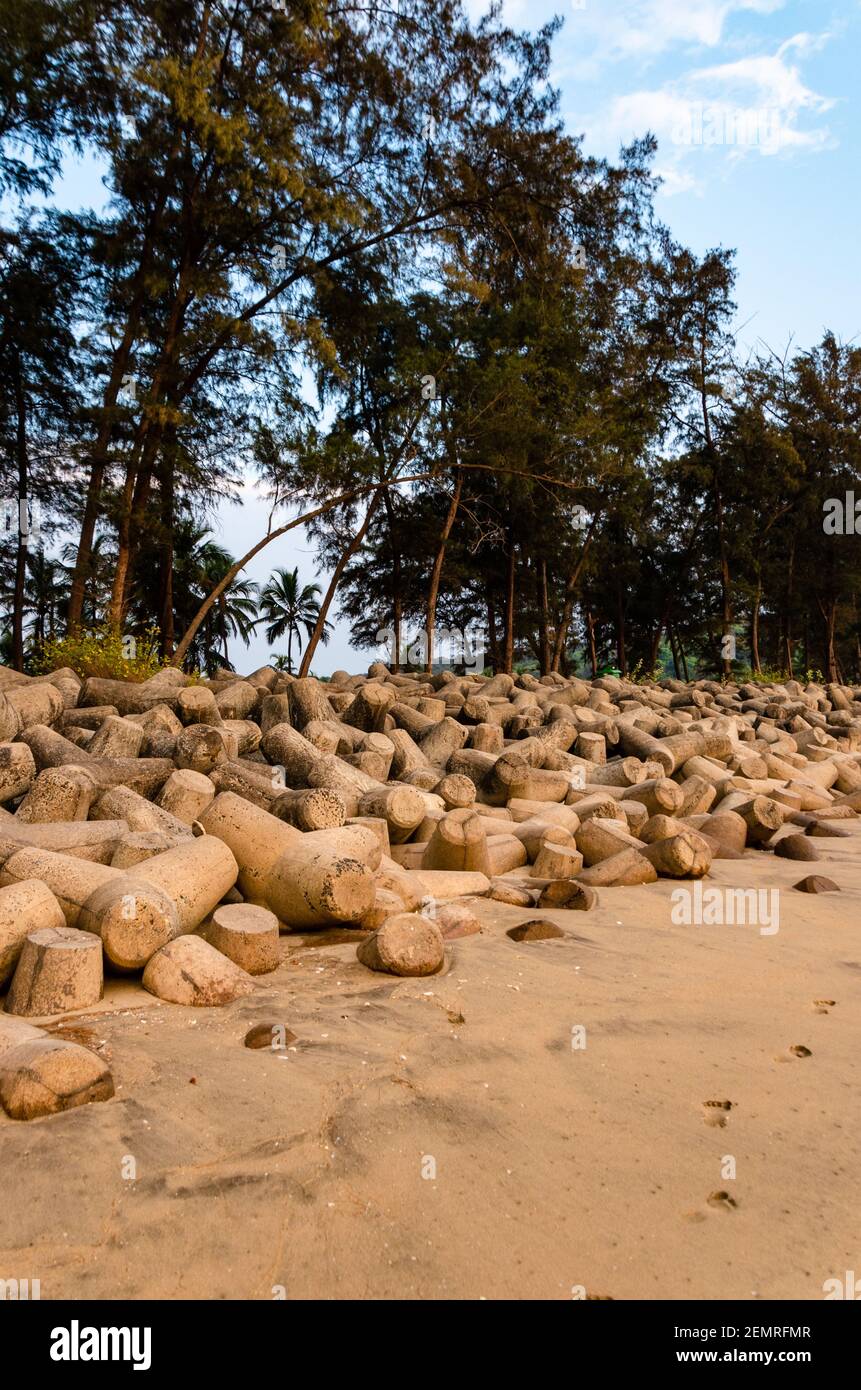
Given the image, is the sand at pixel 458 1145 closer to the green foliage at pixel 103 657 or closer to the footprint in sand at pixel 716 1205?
the footprint in sand at pixel 716 1205

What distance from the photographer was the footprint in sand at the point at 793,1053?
113 inches

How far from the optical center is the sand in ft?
6.01

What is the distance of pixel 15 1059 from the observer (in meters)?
2.42

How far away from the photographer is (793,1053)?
293cm

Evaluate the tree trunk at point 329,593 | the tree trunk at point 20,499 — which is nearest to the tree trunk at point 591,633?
the tree trunk at point 329,593

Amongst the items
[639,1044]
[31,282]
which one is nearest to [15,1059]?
[639,1044]

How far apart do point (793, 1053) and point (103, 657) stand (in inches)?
338

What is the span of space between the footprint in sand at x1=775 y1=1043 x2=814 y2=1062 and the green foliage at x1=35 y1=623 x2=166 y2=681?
8.10 m

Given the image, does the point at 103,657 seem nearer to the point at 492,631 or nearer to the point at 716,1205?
the point at 716,1205

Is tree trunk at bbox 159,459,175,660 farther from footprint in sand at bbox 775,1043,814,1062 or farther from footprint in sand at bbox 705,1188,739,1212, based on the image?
footprint in sand at bbox 705,1188,739,1212

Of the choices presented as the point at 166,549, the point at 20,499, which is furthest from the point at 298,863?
the point at 20,499

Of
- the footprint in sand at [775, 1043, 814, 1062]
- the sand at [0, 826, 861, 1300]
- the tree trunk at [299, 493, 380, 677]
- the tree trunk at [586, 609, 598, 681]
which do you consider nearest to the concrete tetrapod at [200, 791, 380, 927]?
the sand at [0, 826, 861, 1300]

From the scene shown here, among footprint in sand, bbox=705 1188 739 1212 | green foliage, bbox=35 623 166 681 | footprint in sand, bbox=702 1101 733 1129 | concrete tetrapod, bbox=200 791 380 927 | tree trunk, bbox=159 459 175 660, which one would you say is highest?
tree trunk, bbox=159 459 175 660
